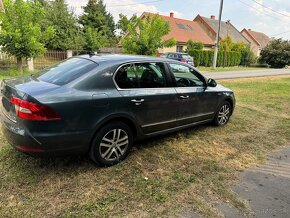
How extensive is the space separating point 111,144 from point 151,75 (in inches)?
51.1

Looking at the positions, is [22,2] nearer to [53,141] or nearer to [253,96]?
[253,96]

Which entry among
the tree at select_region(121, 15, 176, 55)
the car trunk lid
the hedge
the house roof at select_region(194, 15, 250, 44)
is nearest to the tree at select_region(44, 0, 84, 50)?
the tree at select_region(121, 15, 176, 55)

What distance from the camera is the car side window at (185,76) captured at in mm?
4643

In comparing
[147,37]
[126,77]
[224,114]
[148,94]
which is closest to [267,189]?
[148,94]

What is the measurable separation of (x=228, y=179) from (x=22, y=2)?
1416cm

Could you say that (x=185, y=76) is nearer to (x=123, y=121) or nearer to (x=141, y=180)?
(x=123, y=121)

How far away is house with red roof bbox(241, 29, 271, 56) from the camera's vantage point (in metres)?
61.4

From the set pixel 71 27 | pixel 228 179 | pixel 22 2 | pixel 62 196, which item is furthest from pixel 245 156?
pixel 71 27

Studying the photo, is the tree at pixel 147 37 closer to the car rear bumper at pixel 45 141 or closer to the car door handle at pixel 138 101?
the car door handle at pixel 138 101

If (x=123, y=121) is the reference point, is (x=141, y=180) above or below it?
below

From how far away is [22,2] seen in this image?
13.7 metres

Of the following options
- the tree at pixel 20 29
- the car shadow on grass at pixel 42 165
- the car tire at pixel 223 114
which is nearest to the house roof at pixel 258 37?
the tree at pixel 20 29

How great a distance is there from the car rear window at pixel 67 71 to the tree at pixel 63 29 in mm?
25984

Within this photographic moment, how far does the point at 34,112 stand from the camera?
3.05 m
